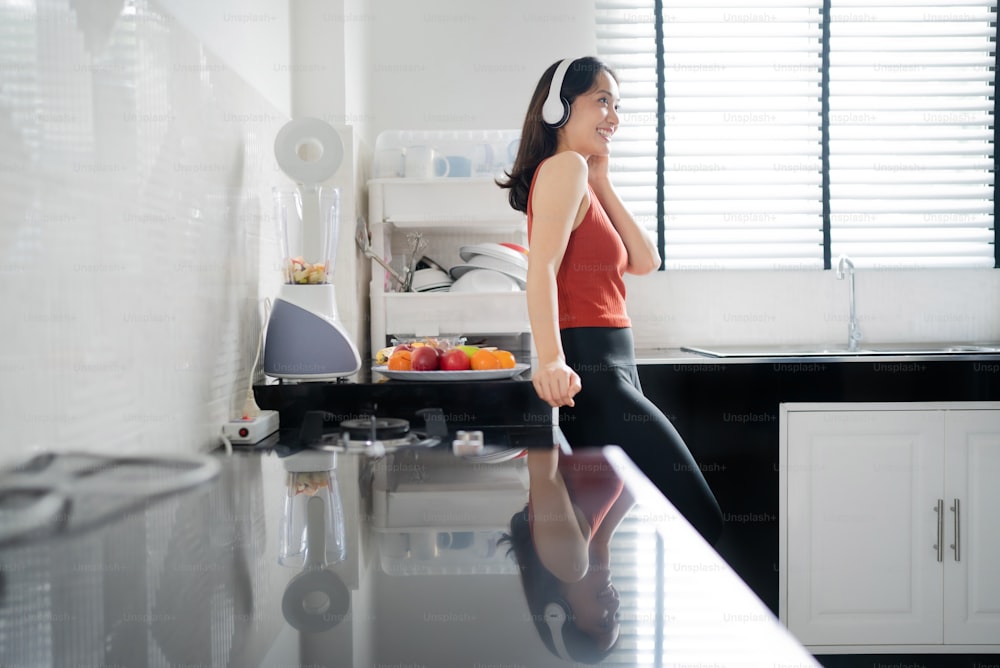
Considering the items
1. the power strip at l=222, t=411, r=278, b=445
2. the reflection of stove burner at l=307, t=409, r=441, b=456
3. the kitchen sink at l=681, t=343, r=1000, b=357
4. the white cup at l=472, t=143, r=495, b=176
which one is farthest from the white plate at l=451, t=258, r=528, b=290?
the power strip at l=222, t=411, r=278, b=445

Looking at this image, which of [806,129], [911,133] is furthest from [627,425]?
[911,133]

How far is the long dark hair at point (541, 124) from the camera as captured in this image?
1.81 meters

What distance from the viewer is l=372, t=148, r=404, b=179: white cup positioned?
101 inches

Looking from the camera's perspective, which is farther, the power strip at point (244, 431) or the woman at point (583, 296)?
the woman at point (583, 296)

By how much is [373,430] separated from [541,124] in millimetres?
827

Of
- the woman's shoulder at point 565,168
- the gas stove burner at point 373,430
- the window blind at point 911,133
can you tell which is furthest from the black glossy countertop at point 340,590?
the window blind at point 911,133

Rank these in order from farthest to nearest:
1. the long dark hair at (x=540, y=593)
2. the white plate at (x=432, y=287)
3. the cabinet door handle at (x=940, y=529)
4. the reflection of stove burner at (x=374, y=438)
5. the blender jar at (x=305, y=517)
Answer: the white plate at (x=432, y=287), the cabinet door handle at (x=940, y=529), the reflection of stove burner at (x=374, y=438), the blender jar at (x=305, y=517), the long dark hair at (x=540, y=593)

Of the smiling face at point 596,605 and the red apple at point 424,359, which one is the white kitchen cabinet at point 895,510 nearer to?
the red apple at point 424,359

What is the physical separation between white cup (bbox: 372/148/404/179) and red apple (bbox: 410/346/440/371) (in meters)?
0.97

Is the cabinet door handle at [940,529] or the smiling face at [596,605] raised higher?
the smiling face at [596,605]

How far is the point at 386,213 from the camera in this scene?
2.52 meters

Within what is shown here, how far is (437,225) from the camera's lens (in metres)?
2.56

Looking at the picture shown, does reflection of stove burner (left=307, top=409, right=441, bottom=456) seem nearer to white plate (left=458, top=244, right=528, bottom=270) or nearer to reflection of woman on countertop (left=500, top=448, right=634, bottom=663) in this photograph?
reflection of woman on countertop (left=500, top=448, right=634, bottom=663)

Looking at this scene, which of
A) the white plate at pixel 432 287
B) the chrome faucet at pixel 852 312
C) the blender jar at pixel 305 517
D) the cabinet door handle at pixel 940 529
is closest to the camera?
the blender jar at pixel 305 517
